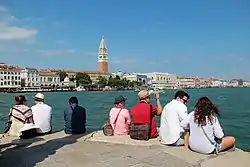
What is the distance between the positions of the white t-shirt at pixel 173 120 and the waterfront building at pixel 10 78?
390ft

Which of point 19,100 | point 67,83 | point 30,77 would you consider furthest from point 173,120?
point 67,83

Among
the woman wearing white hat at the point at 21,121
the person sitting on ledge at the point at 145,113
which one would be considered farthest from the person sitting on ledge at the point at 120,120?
the woman wearing white hat at the point at 21,121

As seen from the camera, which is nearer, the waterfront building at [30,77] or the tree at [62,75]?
the waterfront building at [30,77]

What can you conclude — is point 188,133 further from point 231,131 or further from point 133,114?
point 231,131

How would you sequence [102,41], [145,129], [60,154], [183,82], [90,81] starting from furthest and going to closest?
1. [183,82]
2. [102,41]
3. [90,81]
4. [145,129]
5. [60,154]

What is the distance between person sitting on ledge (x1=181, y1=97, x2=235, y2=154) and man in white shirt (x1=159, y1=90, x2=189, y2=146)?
42 centimetres

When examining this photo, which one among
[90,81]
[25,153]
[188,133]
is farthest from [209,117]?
[90,81]

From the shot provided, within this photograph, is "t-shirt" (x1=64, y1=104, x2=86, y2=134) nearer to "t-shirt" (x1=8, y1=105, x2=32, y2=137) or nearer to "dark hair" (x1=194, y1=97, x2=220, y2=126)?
"t-shirt" (x1=8, y1=105, x2=32, y2=137)

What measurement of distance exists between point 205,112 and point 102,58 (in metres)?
169

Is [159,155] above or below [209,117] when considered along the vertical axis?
below

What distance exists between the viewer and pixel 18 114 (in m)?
6.42

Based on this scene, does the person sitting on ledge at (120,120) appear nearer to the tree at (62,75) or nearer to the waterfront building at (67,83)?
the waterfront building at (67,83)

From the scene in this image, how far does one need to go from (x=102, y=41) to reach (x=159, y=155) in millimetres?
173924

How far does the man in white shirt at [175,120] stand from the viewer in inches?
213
